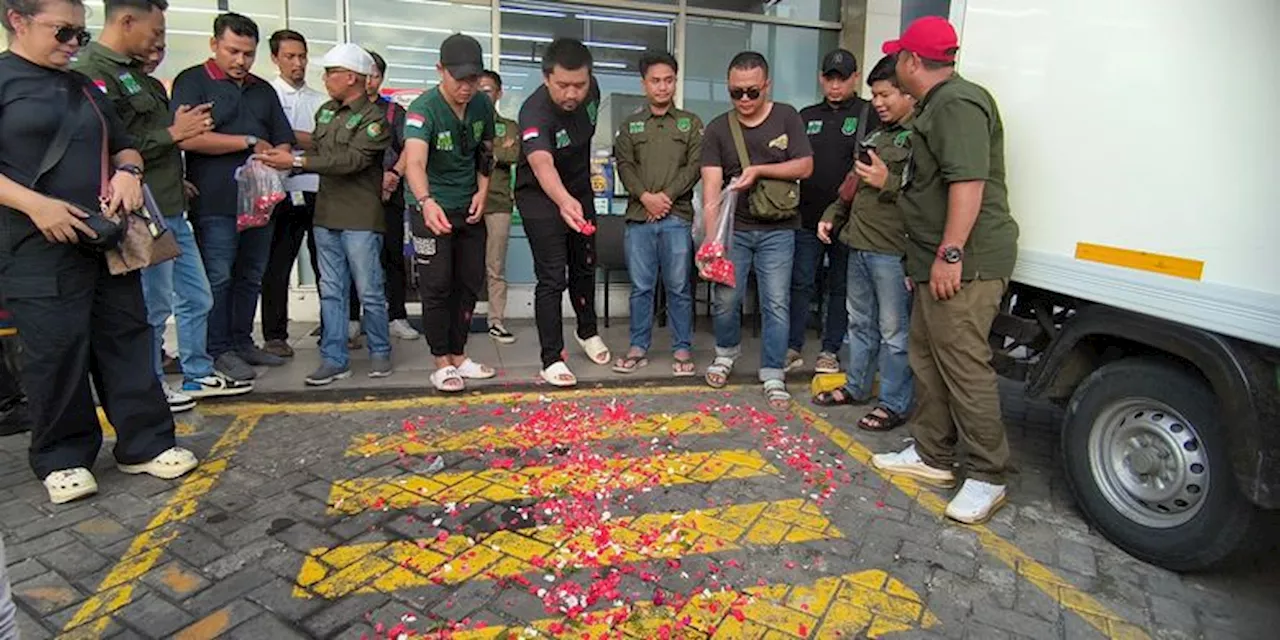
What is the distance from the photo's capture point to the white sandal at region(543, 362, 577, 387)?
16.6 feet

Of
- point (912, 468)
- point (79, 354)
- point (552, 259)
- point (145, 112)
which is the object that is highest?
point (145, 112)

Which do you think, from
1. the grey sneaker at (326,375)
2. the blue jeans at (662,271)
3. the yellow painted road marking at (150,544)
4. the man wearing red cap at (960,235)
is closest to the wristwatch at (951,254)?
the man wearing red cap at (960,235)

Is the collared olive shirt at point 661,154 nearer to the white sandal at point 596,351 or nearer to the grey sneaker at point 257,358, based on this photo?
the white sandal at point 596,351

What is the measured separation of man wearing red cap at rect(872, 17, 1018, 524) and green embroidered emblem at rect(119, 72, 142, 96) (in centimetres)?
383

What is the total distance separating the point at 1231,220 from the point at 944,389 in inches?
53.5

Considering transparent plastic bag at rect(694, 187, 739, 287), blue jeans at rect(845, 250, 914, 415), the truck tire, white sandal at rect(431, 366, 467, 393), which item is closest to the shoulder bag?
transparent plastic bag at rect(694, 187, 739, 287)

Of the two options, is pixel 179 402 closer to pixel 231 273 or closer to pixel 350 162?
pixel 231 273

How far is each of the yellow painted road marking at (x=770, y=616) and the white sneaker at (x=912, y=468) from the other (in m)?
1.02

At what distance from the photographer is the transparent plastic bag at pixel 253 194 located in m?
4.76

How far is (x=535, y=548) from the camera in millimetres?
2936

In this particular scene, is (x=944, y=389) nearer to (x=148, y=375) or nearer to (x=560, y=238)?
(x=560, y=238)

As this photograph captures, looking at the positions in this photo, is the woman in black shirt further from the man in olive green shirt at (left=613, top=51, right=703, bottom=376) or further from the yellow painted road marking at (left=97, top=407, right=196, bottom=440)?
the man in olive green shirt at (left=613, top=51, right=703, bottom=376)

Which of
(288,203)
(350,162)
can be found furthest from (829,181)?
(288,203)

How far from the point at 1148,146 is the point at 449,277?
3682 millimetres
